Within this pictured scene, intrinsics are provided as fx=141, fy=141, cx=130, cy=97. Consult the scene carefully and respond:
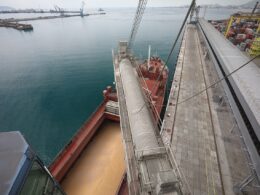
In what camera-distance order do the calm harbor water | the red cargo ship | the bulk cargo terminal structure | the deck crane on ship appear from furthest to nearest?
the calm harbor water, the red cargo ship, the deck crane on ship, the bulk cargo terminal structure

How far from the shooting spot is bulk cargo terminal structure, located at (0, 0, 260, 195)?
5.91 metres

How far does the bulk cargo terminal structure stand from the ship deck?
10cm

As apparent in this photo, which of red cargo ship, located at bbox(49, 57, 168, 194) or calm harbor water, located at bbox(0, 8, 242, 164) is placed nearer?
red cargo ship, located at bbox(49, 57, 168, 194)

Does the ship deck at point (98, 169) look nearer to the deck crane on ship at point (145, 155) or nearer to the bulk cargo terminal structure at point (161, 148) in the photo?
the bulk cargo terminal structure at point (161, 148)

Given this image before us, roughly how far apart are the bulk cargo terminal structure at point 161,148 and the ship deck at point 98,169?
0.10 meters

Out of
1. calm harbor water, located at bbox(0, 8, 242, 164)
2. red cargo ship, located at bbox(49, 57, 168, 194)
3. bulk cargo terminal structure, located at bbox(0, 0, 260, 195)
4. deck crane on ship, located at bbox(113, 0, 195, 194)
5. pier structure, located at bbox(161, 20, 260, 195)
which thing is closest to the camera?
bulk cargo terminal structure, located at bbox(0, 0, 260, 195)

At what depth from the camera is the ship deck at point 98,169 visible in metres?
15.4

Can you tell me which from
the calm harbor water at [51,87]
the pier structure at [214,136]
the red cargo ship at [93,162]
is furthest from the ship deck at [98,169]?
the pier structure at [214,136]

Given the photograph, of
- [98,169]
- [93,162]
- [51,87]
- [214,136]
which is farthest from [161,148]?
[51,87]

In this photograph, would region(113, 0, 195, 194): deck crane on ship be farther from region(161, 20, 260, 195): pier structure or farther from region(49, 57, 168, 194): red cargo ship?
region(161, 20, 260, 195): pier structure

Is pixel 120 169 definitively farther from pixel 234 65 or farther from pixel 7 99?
pixel 7 99

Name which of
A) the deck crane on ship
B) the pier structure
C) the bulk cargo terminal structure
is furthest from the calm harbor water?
the pier structure

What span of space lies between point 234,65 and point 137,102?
16.7 metres

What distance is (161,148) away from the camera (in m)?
9.55
